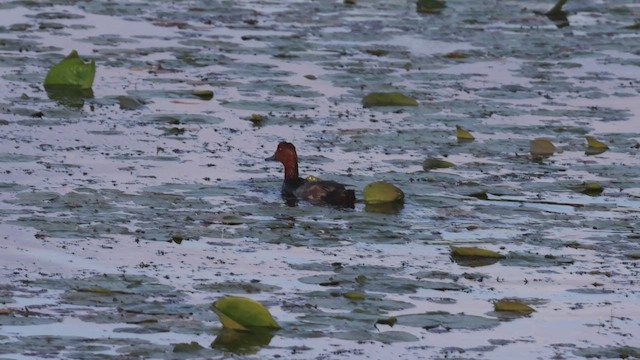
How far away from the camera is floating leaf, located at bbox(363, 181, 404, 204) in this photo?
11.5 metres

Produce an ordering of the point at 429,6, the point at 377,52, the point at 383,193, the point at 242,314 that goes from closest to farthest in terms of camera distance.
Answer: the point at 242,314 < the point at 383,193 < the point at 377,52 < the point at 429,6

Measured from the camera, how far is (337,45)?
18375mm

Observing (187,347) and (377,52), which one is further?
(377,52)

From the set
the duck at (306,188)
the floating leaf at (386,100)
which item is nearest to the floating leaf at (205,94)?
the floating leaf at (386,100)

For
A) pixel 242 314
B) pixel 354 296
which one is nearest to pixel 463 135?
pixel 354 296

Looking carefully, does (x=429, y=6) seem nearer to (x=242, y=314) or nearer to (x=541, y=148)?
(x=541, y=148)

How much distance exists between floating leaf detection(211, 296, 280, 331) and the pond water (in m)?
0.07

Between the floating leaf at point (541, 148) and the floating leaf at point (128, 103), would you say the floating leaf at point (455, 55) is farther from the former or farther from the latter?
the floating leaf at point (541, 148)

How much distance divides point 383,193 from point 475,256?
1398 mm

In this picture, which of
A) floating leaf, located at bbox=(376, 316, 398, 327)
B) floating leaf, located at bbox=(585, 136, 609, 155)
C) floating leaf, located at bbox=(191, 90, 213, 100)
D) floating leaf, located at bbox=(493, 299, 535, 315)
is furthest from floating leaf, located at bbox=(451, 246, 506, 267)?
floating leaf, located at bbox=(191, 90, 213, 100)

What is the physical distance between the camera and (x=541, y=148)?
44.1ft

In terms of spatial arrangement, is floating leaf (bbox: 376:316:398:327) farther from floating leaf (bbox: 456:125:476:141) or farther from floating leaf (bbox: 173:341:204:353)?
floating leaf (bbox: 456:125:476:141)

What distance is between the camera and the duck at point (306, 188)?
11.6m

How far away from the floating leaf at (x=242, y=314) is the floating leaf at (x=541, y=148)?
5.24 metres
